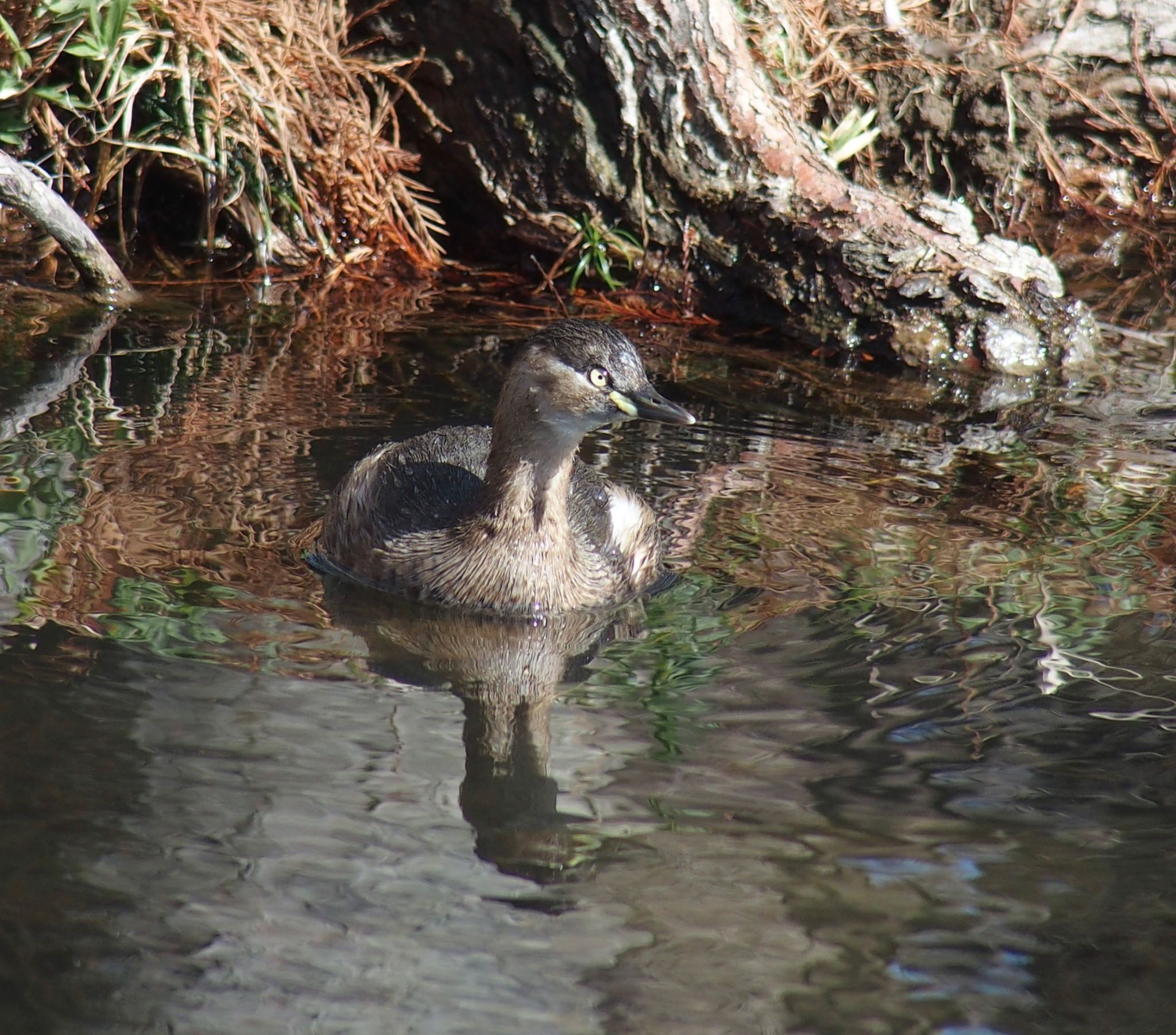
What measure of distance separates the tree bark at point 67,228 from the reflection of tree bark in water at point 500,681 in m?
2.91

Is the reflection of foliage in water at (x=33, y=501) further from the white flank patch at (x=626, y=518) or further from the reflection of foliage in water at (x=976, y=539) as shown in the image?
the reflection of foliage in water at (x=976, y=539)

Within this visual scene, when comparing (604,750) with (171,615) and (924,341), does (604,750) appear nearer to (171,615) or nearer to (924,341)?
(171,615)

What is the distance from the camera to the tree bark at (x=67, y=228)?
663 centimetres

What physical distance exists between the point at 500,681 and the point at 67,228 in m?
3.79

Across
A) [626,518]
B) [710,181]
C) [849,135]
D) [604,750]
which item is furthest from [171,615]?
[849,135]

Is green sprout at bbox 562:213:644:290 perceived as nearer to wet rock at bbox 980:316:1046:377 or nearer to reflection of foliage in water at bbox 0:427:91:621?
wet rock at bbox 980:316:1046:377

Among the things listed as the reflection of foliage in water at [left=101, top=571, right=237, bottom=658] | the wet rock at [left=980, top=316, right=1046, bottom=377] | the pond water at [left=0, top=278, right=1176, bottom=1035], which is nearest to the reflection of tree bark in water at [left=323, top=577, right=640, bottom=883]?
the pond water at [left=0, top=278, right=1176, bottom=1035]

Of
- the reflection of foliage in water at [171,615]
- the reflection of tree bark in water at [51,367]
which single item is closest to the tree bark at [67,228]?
the reflection of tree bark in water at [51,367]

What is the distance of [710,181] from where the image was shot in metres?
7.79

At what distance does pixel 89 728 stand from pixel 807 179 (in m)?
5.05

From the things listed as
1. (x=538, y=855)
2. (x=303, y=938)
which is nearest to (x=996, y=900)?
(x=538, y=855)

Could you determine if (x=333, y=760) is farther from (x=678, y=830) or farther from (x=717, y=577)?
(x=717, y=577)

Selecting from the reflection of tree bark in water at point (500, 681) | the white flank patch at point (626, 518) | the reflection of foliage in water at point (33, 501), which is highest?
the white flank patch at point (626, 518)

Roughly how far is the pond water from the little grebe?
0.41 ft
